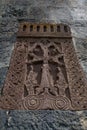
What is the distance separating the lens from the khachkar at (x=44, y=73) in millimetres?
1848

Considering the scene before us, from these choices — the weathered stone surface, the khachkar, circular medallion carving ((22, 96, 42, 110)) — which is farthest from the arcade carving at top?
the weathered stone surface

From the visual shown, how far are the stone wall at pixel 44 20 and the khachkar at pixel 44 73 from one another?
0.07m

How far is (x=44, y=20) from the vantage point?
2727 millimetres

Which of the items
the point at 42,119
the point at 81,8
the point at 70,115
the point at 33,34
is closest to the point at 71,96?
the point at 70,115

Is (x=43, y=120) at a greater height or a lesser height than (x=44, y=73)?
lesser

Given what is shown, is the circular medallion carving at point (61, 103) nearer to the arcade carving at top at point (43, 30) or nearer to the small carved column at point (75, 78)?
the small carved column at point (75, 78)

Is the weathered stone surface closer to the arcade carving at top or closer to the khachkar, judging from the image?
the khachkar

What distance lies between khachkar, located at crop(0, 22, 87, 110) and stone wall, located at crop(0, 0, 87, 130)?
0.24ft

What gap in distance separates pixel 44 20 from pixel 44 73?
885mm

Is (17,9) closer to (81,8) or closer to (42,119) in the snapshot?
(81,8)

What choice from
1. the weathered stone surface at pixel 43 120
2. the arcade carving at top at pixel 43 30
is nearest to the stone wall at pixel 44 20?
the weathered stone surface at pixel 43 120

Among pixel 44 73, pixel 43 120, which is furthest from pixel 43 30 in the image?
pixel 43 120

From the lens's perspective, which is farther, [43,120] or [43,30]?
[43,30]

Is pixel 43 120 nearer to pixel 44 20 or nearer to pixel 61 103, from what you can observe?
pixel 61 103
